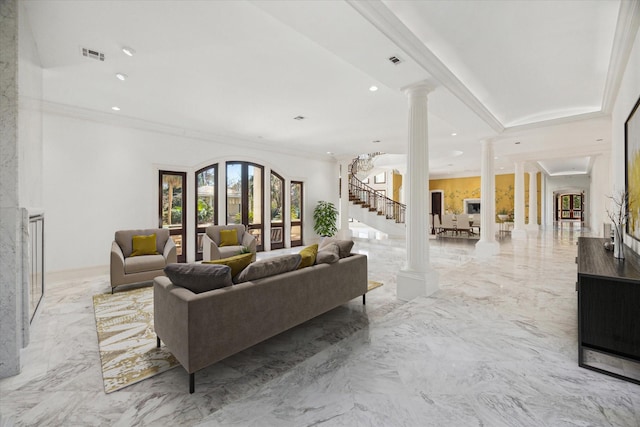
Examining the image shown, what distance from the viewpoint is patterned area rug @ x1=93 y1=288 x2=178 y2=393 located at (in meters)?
2.33

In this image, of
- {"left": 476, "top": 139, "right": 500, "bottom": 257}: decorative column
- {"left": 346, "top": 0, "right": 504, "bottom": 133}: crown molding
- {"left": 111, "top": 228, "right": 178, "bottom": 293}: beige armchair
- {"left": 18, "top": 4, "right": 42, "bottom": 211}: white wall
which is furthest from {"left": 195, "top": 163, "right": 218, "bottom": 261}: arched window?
{"left": 476, "top": 139, "right": 500, "bottom": 257}: decorative column

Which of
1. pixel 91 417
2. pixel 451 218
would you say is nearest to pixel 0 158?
pixel 91 417

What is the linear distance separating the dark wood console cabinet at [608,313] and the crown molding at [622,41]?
2.34m

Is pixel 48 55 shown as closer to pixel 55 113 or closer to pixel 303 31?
pixel 55 113

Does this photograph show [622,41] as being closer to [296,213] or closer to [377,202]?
[296,213]

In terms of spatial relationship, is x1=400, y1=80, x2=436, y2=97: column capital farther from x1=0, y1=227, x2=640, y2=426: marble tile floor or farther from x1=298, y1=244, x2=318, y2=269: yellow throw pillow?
x1=0, y1=227, x2=640, y2=426: marble tile floor

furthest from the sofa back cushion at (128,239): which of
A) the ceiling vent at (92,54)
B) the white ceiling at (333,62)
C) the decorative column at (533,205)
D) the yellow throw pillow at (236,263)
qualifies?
the decorative column at (533,205)

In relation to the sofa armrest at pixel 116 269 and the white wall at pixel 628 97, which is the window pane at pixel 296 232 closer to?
the sofa armrest at pixel 116 269

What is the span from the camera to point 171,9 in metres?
2.72

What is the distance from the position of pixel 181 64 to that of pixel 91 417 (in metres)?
3.75

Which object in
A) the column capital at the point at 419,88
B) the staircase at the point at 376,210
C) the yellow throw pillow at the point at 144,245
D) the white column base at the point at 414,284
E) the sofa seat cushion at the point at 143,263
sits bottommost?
the white column base at the point at 414,284

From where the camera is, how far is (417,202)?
4.14 m

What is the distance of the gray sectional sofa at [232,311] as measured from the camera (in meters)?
2.08

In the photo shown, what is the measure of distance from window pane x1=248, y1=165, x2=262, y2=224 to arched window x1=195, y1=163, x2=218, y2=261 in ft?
3.43
